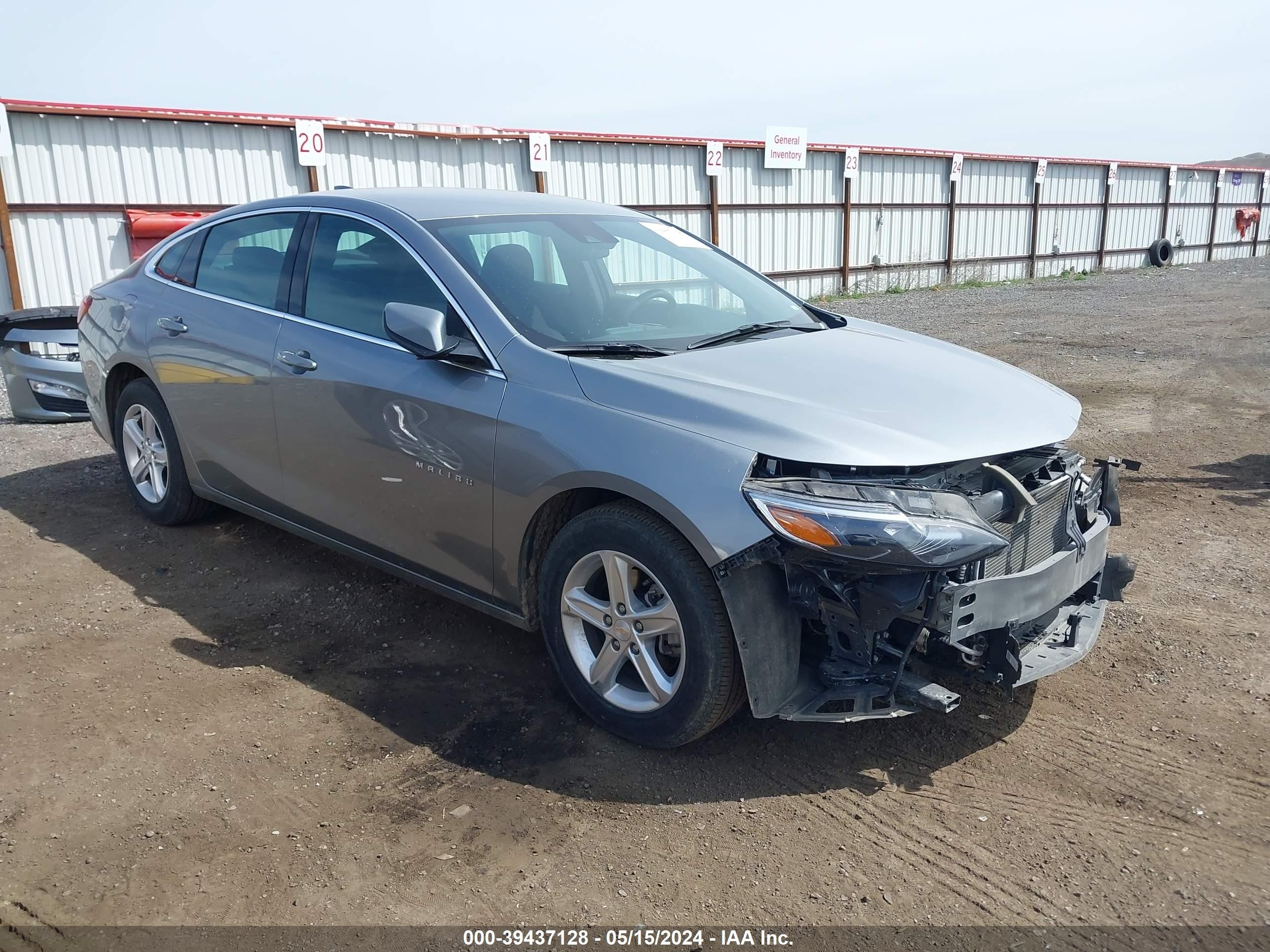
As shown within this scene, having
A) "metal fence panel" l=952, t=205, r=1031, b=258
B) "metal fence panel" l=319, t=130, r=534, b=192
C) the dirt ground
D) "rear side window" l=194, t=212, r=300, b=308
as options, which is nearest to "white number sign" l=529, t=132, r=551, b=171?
"metal fence panel" l=319, t=130, r=534, b=192

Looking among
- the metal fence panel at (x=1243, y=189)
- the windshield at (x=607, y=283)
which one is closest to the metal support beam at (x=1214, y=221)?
the metal fence panel at (x=1243, y=189)

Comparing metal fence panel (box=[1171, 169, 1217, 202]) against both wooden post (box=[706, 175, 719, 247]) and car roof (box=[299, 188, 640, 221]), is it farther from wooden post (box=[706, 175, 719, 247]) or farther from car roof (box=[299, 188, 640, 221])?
car roof (box=[299, 188, 640, 221])

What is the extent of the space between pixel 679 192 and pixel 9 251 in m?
11.4

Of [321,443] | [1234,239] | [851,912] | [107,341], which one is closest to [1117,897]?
[851,912]

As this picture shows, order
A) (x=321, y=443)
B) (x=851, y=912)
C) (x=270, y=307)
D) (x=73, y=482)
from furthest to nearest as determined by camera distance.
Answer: (x=73, y=482), (x=270, y=307), (x=321, y=443), (x=851, y=912)

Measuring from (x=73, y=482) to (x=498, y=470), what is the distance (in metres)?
4.48

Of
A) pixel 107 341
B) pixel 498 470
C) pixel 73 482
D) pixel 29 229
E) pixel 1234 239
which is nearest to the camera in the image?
pixel 498 470

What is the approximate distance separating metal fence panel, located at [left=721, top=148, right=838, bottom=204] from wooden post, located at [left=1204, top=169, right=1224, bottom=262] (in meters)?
21.4

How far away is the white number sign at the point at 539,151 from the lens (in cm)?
1703

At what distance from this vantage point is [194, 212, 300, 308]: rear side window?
4.62 metres

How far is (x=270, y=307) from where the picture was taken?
14.9 ft

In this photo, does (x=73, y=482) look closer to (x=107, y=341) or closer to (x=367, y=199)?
(x=107, y=341)

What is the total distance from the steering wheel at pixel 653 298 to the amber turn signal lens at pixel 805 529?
57.2 inches

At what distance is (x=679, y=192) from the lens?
63.9 feet
